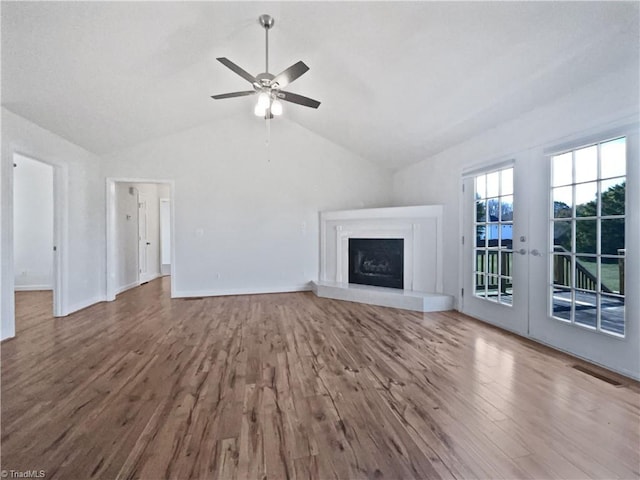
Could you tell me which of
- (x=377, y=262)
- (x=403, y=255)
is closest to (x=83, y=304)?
(x=377, y=262)

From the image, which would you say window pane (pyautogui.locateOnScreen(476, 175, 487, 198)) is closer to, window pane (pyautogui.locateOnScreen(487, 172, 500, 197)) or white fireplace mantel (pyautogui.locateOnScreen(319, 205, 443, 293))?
window pane (pyautogui.locateOnScreen(487, 172, 500, 197))

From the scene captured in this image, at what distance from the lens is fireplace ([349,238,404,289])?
16.9 ft

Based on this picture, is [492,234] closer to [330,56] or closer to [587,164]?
[587,164]

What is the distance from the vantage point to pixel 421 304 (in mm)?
4383

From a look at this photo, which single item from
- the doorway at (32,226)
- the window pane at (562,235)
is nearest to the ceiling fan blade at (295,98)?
the window pane at (562,235)

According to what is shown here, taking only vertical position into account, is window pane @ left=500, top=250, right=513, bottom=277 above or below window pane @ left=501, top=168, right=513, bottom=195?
below

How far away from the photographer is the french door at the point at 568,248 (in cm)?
239

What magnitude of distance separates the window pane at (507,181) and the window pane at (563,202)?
53 centimetres

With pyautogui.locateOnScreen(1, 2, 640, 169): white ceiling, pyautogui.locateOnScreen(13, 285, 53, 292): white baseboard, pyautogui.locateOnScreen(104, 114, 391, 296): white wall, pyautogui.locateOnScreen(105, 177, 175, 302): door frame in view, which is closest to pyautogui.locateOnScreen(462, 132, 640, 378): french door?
pyautogui.locateOnScreen(1, 2, 640, 169): white ceiling

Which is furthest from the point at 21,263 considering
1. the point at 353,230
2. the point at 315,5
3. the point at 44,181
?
the point at 315,5

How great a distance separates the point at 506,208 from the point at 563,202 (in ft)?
2.20

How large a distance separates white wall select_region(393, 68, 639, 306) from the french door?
0.15 m

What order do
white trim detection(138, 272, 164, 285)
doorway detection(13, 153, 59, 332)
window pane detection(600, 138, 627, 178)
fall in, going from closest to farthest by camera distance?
window pane detection(600, 138, 627, 178)
doorway detection(13, 153, 59, 332)
white trim detection(138, 272, 164, 285)

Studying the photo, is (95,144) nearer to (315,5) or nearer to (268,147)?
(268,147)
